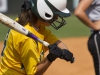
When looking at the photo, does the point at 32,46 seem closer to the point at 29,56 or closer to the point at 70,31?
the point at 29,56

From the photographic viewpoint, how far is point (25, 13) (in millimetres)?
4602

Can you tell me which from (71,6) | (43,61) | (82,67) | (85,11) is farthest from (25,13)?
(71,6)

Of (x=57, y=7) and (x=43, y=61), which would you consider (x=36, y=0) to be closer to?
(x=57, y=7)

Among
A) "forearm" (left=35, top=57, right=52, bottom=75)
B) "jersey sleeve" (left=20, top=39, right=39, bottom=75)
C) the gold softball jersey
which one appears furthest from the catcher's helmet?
"forearm" (left=35, top=57, right=52, bottom=75)

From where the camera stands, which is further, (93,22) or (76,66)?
(76,66)

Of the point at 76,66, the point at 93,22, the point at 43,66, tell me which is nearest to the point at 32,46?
the point at 43,66

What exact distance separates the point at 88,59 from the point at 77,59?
0.23 meters

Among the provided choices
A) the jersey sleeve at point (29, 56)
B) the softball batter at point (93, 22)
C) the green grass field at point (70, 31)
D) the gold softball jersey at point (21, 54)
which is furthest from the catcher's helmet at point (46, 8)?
the green grass field at point (70, 31)

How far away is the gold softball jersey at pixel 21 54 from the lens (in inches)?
175

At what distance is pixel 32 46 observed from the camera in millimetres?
4449

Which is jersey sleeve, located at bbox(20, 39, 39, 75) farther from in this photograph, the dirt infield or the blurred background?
the blurred background

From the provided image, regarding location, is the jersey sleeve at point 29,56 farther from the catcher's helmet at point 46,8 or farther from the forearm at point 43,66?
the catcher's helmet at point 46,8

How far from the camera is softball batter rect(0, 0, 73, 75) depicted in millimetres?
4457

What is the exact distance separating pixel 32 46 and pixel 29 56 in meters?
0.11
